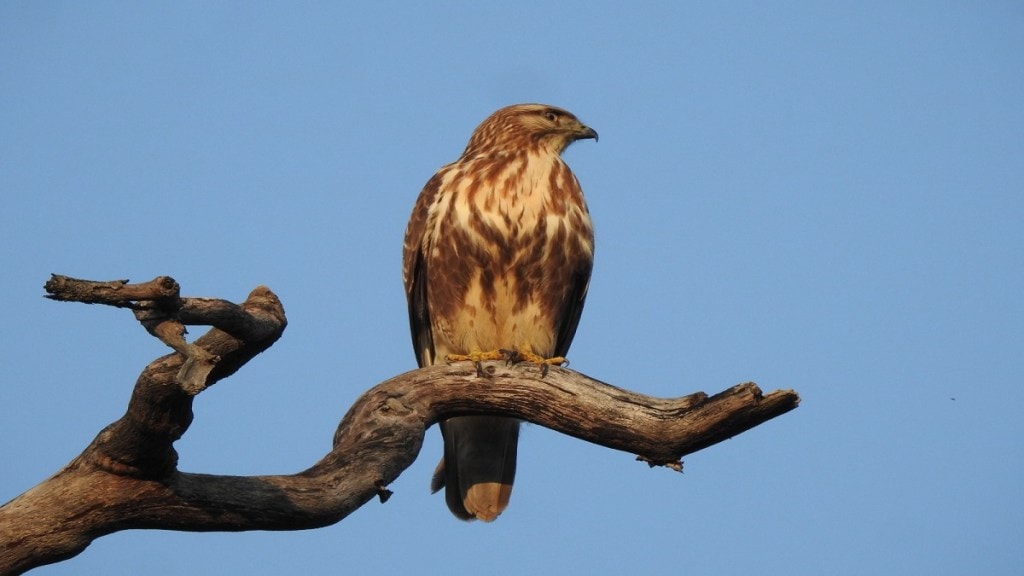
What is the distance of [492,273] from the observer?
280 inches

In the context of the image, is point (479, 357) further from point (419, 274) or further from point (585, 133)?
point (585, 133)

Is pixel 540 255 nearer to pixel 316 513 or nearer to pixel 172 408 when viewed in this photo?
pixel 316 513

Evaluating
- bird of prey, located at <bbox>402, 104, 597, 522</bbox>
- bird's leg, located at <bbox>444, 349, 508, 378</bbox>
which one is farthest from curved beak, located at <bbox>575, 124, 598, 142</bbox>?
bird's leg, located at <bbox>444, 349, 508, 378</bbox>

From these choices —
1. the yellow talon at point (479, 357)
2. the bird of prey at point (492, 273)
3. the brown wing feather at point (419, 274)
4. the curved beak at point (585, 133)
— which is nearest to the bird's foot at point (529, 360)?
the yellow talon at point (479, 357)

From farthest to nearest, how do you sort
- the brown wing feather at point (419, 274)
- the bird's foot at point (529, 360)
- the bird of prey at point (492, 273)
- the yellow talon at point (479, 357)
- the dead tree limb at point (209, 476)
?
the brown wing feather at point (419, 274) < the bird of prey at point (492, 273) < the yellow talon at point (479, 357) < the bird's foot at point (529, 360) < the dead tree limb at point (209, 476)

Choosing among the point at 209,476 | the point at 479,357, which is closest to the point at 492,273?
the point at 479,357

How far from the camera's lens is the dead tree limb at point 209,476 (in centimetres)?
414

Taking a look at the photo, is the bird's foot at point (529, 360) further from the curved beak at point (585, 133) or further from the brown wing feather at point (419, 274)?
the curved beak at point (585, 133)

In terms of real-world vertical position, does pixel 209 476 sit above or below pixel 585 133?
below

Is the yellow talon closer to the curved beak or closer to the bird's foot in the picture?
the bird's foot

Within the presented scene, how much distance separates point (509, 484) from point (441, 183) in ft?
6.59

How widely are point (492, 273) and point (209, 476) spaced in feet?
9.43

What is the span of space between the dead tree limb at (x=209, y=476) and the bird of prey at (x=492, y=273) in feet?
4.68

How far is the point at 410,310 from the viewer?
777 cm
